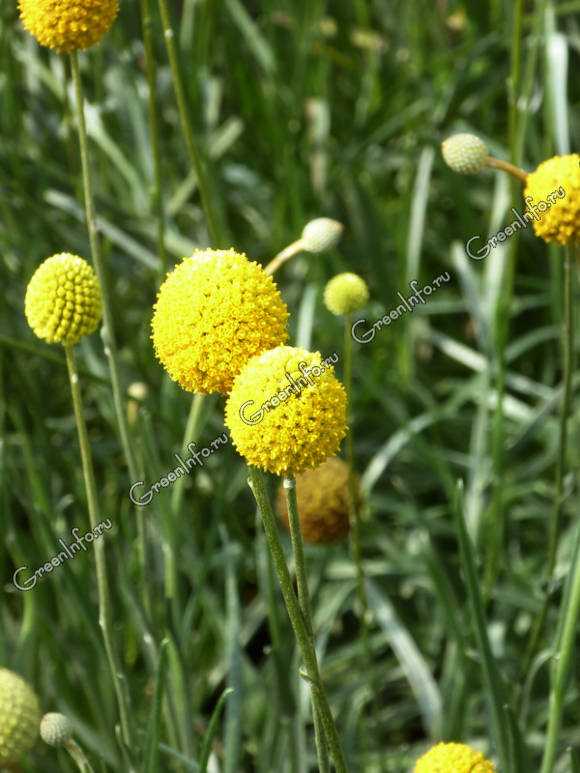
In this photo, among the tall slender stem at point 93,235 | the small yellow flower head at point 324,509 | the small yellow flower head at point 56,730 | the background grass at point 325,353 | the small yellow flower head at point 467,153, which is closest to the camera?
the small yellow flower head at point 56,730

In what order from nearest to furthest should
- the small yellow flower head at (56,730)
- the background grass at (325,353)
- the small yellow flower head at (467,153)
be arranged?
the small yellow flower head at (56,730) < the small yellow flower head at (467,153) < the background grass at (325,353)

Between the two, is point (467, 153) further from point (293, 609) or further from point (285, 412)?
point (293, 609)

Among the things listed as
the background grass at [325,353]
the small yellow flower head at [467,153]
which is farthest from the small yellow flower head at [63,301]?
the small yellow flower head at [467,153]

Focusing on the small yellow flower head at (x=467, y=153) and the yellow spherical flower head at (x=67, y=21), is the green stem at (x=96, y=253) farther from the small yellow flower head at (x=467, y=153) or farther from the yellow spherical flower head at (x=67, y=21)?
the small yellow flower head at (x=467, y=153)

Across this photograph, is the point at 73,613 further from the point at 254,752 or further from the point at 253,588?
the point at 253,588

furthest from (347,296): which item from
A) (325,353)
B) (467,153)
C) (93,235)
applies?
(325,353)

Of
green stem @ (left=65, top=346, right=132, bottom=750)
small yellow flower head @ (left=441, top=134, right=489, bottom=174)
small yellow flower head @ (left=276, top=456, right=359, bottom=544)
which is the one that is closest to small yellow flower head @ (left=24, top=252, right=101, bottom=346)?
green stem @ (left=65, top=346, right=132, bottom=750)

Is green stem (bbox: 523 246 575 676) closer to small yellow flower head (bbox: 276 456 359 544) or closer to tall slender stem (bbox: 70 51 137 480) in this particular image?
small yellow flower head (bbox: 276 456 359 544)
